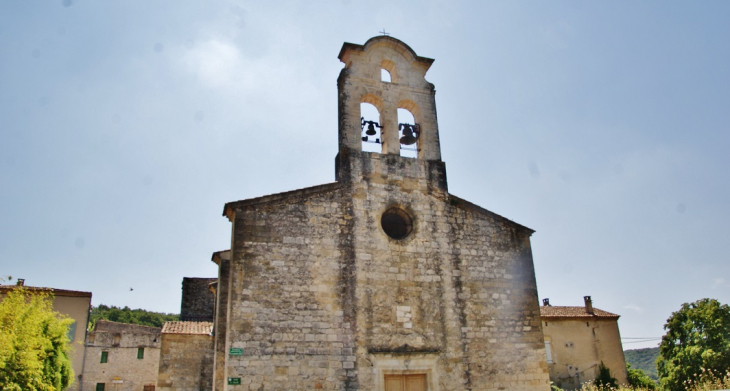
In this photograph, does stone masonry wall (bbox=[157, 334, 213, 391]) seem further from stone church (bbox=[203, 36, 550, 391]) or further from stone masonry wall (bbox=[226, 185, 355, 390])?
stone masonry wall (bbox=[226, 185, 355, 390])

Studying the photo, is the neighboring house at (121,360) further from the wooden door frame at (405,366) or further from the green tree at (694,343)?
the green tree at (694,343)

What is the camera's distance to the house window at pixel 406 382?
9359 mm

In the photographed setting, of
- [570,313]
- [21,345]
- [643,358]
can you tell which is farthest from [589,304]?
[643,358]

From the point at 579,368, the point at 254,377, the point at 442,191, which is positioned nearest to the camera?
the point at 254,377

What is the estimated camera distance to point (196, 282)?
2173cm

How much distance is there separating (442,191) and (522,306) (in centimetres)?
292

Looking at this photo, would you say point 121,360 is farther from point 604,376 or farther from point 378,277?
point 604,376

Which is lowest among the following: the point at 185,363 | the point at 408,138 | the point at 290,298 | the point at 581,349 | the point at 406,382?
the point at 406,382

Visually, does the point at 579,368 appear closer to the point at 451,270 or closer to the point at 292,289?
the point at 451,270

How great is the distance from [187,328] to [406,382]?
321 inches

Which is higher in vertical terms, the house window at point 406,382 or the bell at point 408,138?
the bell at point 408,138

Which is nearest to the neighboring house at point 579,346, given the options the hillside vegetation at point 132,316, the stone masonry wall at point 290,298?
the stone masonry wall at point 290,298

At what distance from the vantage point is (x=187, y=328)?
1498cm

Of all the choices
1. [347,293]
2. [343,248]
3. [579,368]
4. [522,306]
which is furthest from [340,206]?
[579,368]
